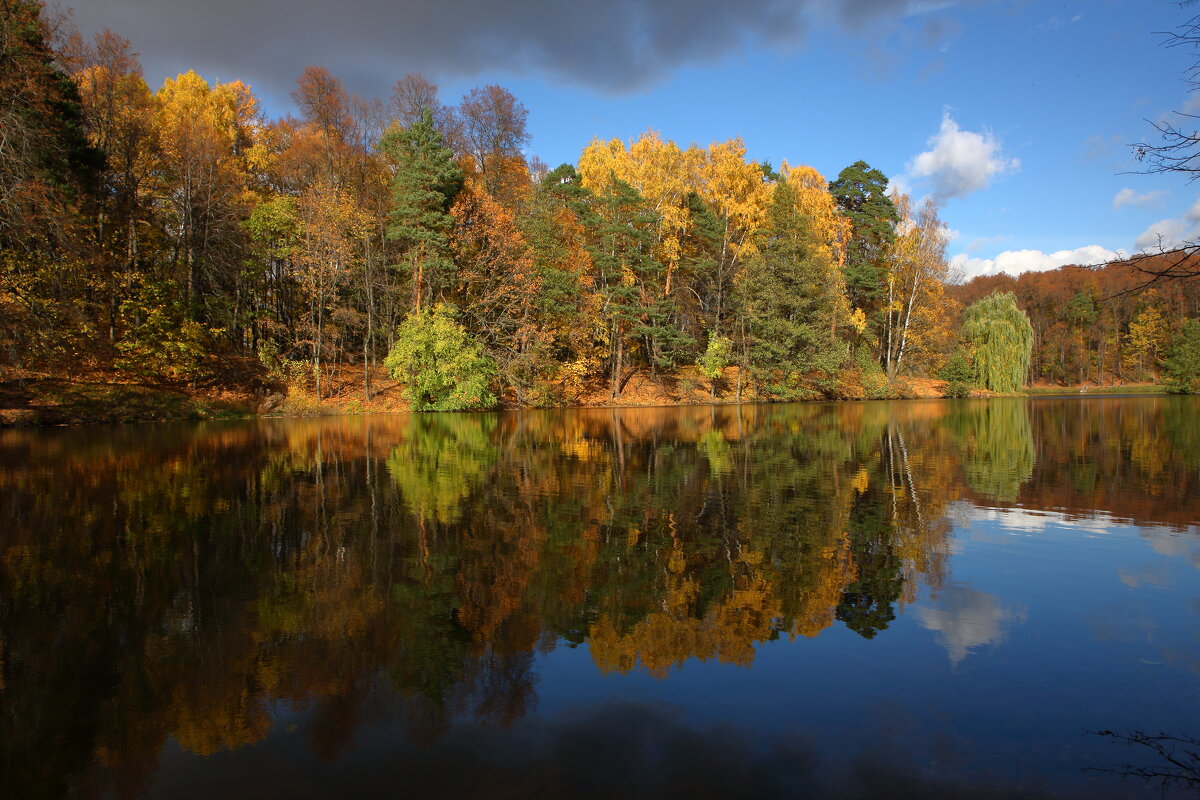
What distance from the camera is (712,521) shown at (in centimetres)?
871

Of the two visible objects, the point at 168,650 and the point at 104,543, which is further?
the point at 104,543

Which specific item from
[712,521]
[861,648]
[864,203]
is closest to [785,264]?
[864,203]

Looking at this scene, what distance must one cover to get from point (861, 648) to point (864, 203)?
51.7 meters

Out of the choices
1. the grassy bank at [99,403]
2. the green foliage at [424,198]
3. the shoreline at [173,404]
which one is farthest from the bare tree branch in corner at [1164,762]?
the grassy bank at [99,403]

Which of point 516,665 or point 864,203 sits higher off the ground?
point 864,203

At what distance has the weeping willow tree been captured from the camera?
160 ft

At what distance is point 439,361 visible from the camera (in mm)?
31062

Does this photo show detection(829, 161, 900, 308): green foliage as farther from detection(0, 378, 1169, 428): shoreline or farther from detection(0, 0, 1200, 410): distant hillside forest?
detection(0, 378, 1169, 428): shoreline

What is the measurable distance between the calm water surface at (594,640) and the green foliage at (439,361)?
19.9 meters

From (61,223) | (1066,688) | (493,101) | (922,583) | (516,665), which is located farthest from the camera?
(493,101)

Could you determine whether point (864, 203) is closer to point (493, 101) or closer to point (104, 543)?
point (493, 101)

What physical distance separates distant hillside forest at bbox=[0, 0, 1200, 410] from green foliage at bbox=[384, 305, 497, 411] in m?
0.13

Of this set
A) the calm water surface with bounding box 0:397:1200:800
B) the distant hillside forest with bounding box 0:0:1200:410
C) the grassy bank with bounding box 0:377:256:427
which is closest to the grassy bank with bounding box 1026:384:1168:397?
the distant hillside forest with bounding box 0:0:1200:410

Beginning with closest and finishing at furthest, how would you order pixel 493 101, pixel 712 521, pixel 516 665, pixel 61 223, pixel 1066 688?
pixel 1066 688
pixel 516 665
pixel 712 521
pixel 61 223
pixel 493 101
